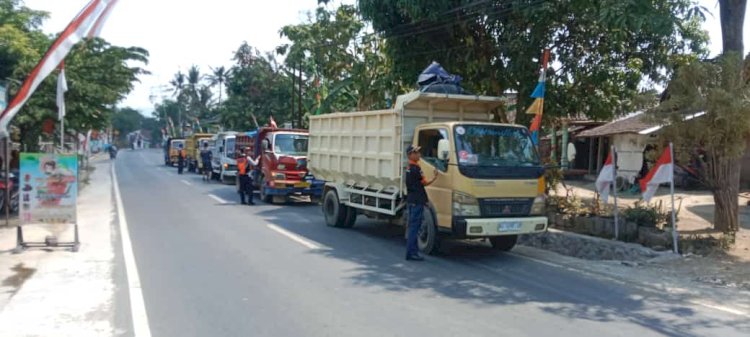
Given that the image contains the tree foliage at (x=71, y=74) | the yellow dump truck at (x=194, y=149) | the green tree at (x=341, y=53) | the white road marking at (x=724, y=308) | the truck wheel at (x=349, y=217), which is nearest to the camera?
the white road marking at (x=724, y=308)

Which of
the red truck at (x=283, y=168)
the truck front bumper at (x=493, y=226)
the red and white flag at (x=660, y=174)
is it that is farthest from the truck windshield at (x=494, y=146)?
the red truck at (x=283, y=168)

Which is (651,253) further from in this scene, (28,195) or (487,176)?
(28,195)

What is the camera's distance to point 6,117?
880 cm

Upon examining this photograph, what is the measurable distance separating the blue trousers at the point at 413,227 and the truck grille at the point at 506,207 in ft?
3.21

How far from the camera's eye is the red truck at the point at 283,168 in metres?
18.9

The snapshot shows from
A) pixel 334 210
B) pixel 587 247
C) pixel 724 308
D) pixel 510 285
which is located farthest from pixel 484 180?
pixel 334 210

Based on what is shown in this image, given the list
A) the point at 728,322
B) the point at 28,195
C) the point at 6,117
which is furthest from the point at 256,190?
the point at 728,322

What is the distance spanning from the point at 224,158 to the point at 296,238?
1757 centimetres

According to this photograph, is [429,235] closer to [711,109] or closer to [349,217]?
[349,217]

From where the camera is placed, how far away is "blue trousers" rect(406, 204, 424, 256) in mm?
10062

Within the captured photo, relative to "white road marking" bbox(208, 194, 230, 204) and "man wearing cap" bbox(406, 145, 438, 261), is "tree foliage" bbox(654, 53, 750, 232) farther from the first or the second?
"white road marking" bbox(208, 194, 230, 204)

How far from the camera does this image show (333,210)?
14.3 m

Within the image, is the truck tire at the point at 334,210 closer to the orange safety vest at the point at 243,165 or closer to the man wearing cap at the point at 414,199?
the man wearing cap at the point at 414,199

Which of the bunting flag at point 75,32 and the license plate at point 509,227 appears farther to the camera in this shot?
the license plate at point 509,227
